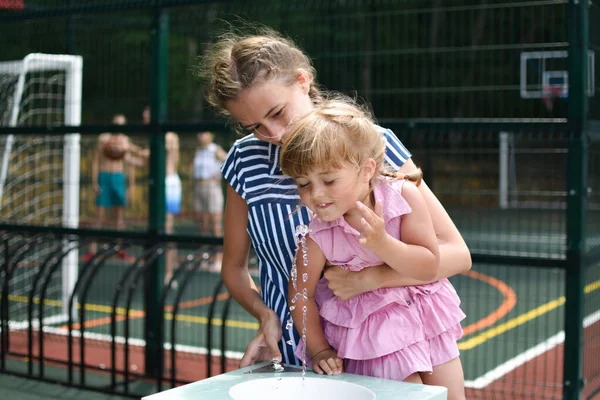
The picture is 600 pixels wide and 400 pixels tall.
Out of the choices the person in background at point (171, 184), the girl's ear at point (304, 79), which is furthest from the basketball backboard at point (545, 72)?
the person in background at point (171, 184)

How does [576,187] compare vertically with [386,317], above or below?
above

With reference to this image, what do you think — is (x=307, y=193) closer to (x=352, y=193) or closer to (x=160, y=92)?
(x=352, y=193)

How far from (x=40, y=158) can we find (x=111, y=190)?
2.52 metres

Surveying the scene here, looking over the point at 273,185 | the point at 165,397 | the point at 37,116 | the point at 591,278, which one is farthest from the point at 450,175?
the point at 165,397

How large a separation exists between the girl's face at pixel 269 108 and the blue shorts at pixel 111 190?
8.50 m

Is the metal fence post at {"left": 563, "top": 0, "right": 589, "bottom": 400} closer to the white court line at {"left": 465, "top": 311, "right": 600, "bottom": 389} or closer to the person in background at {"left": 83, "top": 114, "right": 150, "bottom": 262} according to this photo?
the white court line at {"left": 465, "top": 311, "right": 600, "bottom": 389}

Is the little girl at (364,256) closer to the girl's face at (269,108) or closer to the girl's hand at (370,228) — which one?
the girl's hand at (370,228)

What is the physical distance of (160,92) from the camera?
20.5ft

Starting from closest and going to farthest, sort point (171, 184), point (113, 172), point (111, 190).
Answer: point (171, 184), point (111, 190), point (113, 172)

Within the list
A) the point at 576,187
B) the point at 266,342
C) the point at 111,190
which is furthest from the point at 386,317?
the point at 111,190

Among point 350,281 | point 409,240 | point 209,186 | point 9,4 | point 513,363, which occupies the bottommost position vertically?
point 513,363

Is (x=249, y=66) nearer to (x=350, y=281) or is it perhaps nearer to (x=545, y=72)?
(x=350, y=281)

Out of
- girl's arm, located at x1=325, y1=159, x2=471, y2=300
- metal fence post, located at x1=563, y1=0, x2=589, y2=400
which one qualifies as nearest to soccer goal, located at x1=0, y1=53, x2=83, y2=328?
metal fence post, located at x1=563, y1=0, x2=589, y2=400

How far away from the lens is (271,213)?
258 cm
